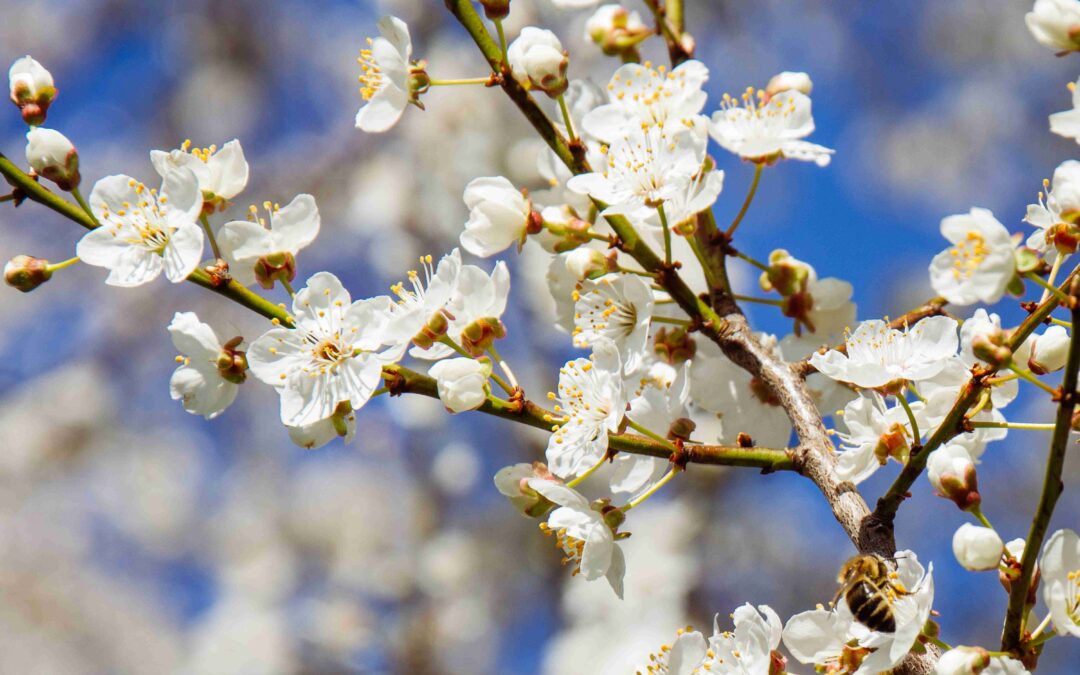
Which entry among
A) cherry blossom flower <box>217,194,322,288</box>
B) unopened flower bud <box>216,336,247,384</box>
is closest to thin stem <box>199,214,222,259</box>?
cherry blossom flower <box>217,194,322,288</box>

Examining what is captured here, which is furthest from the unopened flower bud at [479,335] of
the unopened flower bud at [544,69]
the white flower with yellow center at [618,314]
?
the unopened flower bud at [544,69]

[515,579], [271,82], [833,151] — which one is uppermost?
[833,151]

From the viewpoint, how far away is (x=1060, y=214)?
1159 millimetres

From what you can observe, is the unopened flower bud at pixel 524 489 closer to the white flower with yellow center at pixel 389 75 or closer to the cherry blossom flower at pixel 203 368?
the cherry blossom flower at pixel 203 368

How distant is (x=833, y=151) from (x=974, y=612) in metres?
4.45

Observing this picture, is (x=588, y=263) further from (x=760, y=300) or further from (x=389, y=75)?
(x=389, y=75)

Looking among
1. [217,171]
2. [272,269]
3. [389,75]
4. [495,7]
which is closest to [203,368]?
[272,269]

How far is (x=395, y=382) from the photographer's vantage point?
1.25 meters

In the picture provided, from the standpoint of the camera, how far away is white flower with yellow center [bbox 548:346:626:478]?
1.25m

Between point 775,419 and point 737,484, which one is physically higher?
point 775,419

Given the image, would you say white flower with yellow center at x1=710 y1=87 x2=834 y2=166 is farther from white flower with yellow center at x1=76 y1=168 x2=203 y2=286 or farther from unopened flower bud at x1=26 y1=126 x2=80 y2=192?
unopened flower bud at x1=26 y1=126 x2=80 y2=192

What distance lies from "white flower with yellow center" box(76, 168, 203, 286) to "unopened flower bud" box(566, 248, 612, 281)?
47 centimetres

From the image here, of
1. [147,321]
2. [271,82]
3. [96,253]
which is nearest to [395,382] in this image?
[96,253]

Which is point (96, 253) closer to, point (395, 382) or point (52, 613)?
point (395, 382)
